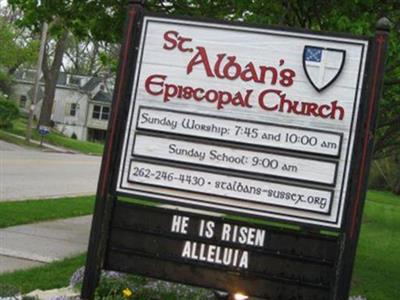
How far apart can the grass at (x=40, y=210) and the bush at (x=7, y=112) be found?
24087mm

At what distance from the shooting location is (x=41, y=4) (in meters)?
10.8

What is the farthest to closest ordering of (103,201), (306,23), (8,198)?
(8,198), (306,23), (103,201)

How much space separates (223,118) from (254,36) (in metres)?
0.62

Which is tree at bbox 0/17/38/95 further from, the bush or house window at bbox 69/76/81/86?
house window at bbox 69/76/81/86

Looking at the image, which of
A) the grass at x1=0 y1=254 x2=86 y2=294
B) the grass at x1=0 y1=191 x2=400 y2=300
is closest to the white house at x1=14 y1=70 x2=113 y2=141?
the grass at x1=0 y1=191 x2=400 y2=300

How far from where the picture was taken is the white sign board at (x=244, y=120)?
4.93 meters

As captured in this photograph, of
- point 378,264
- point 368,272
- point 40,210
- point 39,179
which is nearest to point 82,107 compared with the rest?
point 39,179

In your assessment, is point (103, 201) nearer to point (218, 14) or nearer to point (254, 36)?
point (254, 36)

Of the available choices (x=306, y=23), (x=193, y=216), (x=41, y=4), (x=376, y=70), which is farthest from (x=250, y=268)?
(x=41, y=4)

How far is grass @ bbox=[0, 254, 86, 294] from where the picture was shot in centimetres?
709

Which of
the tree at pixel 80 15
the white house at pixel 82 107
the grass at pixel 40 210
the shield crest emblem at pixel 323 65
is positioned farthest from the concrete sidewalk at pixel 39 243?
the white house at pixel 82 107

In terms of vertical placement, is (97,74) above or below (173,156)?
above

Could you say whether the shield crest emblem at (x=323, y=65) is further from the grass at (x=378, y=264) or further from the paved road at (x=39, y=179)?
the paved road at (x=39, y=179)

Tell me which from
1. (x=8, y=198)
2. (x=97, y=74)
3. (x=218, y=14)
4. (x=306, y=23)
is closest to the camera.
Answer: (x=306, y=23)
